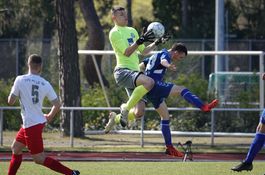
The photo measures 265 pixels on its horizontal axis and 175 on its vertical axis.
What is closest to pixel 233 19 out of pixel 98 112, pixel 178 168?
pixel 98 112

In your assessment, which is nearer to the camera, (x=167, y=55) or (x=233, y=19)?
(x=167, y=55)

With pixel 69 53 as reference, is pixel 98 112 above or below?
below

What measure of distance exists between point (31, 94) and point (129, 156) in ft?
23.6

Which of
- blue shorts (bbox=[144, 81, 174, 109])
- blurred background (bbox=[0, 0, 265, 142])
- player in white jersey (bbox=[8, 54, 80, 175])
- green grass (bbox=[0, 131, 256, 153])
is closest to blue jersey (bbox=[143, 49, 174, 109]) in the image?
blue shorts (bbox=[144, 81, 174, 109])

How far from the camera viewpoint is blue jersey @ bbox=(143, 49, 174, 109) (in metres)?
16.0

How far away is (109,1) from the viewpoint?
48625mm

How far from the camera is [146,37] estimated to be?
1591 cm

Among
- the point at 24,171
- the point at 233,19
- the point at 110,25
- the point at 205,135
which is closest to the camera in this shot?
the point at 24,171

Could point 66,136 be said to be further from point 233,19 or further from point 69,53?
point 233,19

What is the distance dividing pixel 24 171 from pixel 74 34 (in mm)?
10310

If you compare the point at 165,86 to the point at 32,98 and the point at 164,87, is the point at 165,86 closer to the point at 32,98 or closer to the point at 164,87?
the point at 164,87

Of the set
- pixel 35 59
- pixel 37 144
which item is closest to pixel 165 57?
pixel 35 59

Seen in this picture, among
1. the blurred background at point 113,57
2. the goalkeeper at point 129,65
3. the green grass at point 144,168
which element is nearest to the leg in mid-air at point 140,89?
the goalkeeper at point 129,65

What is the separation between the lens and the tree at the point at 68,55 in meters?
25.5
